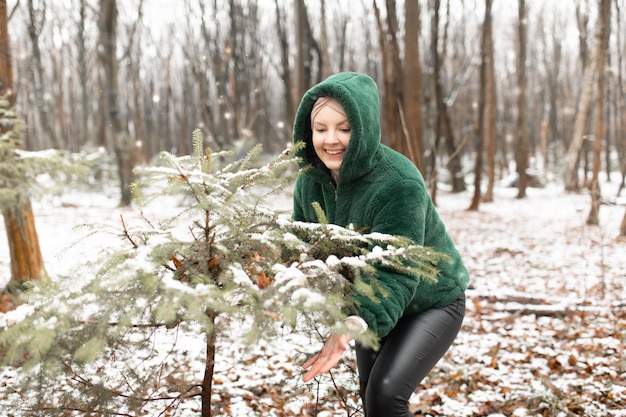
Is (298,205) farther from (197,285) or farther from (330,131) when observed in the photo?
(197,285)

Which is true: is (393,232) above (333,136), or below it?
below

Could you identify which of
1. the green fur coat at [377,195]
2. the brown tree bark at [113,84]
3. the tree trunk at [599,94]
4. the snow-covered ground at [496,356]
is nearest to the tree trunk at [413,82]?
the snow-covered ground at [496,356]


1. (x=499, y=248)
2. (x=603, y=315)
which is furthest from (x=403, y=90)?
(x=603, y=315)

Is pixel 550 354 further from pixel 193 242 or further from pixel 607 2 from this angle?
pixel 607 2

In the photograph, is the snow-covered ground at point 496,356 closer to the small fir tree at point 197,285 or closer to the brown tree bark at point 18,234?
the small fir tree at point 197,285

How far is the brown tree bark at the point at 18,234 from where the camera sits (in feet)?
18.0

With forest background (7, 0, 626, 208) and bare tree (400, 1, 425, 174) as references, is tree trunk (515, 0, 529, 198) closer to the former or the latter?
forest background (7, 0, 626, 208)

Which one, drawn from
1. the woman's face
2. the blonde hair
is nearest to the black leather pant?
the woman's face

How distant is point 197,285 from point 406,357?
0.99 meters

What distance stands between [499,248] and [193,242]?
26.6 ft

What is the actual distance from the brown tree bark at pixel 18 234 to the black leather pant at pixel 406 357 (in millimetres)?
5014

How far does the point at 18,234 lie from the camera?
5.68 metres

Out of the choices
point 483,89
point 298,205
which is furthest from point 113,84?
point 298,205

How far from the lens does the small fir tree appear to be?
1.34 metres
